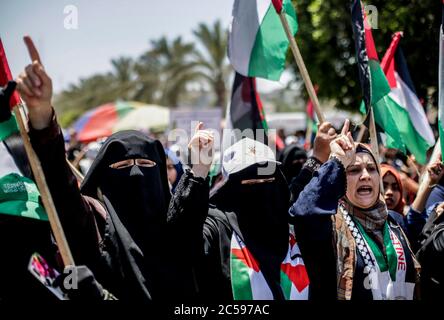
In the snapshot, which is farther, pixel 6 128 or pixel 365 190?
pixel 365 190

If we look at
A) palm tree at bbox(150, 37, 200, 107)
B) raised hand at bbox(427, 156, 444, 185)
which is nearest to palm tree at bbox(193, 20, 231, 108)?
palm tree at bbox(150, 37, 200, 107)

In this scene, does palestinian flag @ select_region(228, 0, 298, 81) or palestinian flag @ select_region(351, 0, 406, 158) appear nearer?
palestinian flag @ select_region(351, 0, 406, 158)

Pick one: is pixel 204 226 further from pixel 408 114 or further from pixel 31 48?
pixel 408 114

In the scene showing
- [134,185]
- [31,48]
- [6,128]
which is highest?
[31,48]

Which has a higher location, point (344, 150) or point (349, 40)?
point (349, 40)

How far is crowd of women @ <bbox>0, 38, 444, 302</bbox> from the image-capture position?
2225 millimetres

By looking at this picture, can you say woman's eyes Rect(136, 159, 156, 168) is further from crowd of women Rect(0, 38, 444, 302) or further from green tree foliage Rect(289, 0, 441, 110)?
green tree foliage Rect(289, 0, 441, 110)

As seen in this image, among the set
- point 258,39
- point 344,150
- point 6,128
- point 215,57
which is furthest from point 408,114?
point 215,57

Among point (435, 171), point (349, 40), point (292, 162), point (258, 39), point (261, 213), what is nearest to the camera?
point (261, 213)

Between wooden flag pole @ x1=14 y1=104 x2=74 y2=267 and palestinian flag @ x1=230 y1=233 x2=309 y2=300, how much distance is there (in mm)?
818

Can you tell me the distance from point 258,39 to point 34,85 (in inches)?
85.4

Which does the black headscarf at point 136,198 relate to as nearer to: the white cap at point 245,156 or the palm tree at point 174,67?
the white cap at point 245,156

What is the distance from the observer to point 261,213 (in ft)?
8.80
